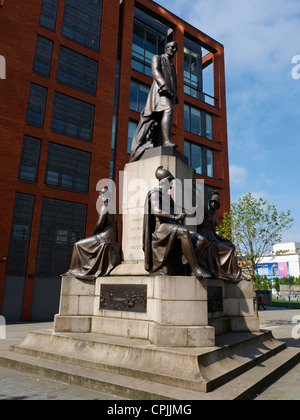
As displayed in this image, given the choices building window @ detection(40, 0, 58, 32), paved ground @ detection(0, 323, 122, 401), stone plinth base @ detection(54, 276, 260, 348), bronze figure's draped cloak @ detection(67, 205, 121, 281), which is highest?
building window @ detection(40, 0, 58, 32)

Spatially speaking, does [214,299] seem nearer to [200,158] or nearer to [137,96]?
[137,96]

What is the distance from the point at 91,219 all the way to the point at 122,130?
835 cm

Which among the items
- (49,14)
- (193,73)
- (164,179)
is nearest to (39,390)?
(164,179)

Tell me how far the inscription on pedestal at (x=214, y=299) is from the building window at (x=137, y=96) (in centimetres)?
2306

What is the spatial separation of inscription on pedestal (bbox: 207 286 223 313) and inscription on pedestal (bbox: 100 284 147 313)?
1.54 metres

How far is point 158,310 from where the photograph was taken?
5414 mm

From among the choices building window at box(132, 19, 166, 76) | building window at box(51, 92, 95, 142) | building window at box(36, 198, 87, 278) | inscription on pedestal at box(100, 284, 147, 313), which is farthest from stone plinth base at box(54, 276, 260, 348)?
building window at box(132, 19, 166, 76)

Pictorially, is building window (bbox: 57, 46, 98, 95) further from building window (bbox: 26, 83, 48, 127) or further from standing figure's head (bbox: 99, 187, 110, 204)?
standing figure's head (bbox: 99, 187, 110, 204)

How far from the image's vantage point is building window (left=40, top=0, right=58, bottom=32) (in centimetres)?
2319

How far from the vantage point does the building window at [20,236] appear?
761 inches

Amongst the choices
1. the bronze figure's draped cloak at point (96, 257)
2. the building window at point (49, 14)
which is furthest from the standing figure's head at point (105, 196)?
the building window at point (49, 14)

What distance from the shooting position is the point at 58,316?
6.76 metres
